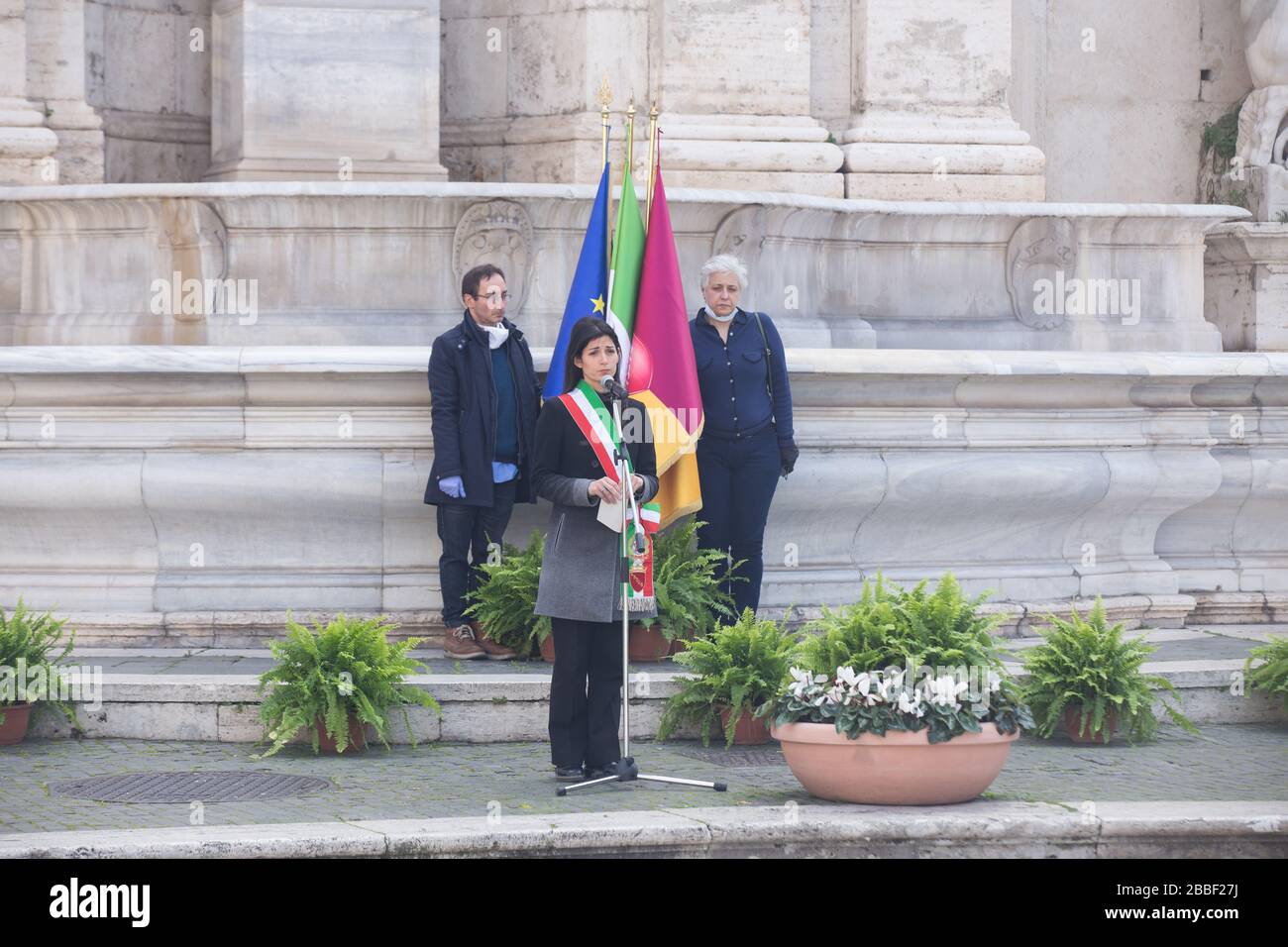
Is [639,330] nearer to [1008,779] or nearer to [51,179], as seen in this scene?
[1008,779]

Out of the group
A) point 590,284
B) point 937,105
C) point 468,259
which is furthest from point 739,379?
point 937,105

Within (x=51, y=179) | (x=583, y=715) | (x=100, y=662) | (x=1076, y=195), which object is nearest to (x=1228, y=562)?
(x=1076, y=195)

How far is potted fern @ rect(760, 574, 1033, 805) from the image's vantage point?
8109 millimetres

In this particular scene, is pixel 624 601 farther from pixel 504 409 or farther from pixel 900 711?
pixel 504 409

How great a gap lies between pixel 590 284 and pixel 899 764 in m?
3.35

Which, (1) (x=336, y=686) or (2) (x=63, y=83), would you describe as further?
(2) (x=63, y=83)

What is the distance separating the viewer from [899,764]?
812 cm

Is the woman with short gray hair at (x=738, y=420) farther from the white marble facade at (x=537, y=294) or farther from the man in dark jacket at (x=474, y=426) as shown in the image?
the man in dark jacket at (x=474, y=426)

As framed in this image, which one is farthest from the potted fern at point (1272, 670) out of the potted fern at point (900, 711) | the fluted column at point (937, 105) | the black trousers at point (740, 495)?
the fluted column at point (937, 105)

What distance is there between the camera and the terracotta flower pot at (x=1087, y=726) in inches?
384

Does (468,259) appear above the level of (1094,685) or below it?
above

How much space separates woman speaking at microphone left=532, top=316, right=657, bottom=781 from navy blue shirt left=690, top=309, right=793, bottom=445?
193 centimetres
